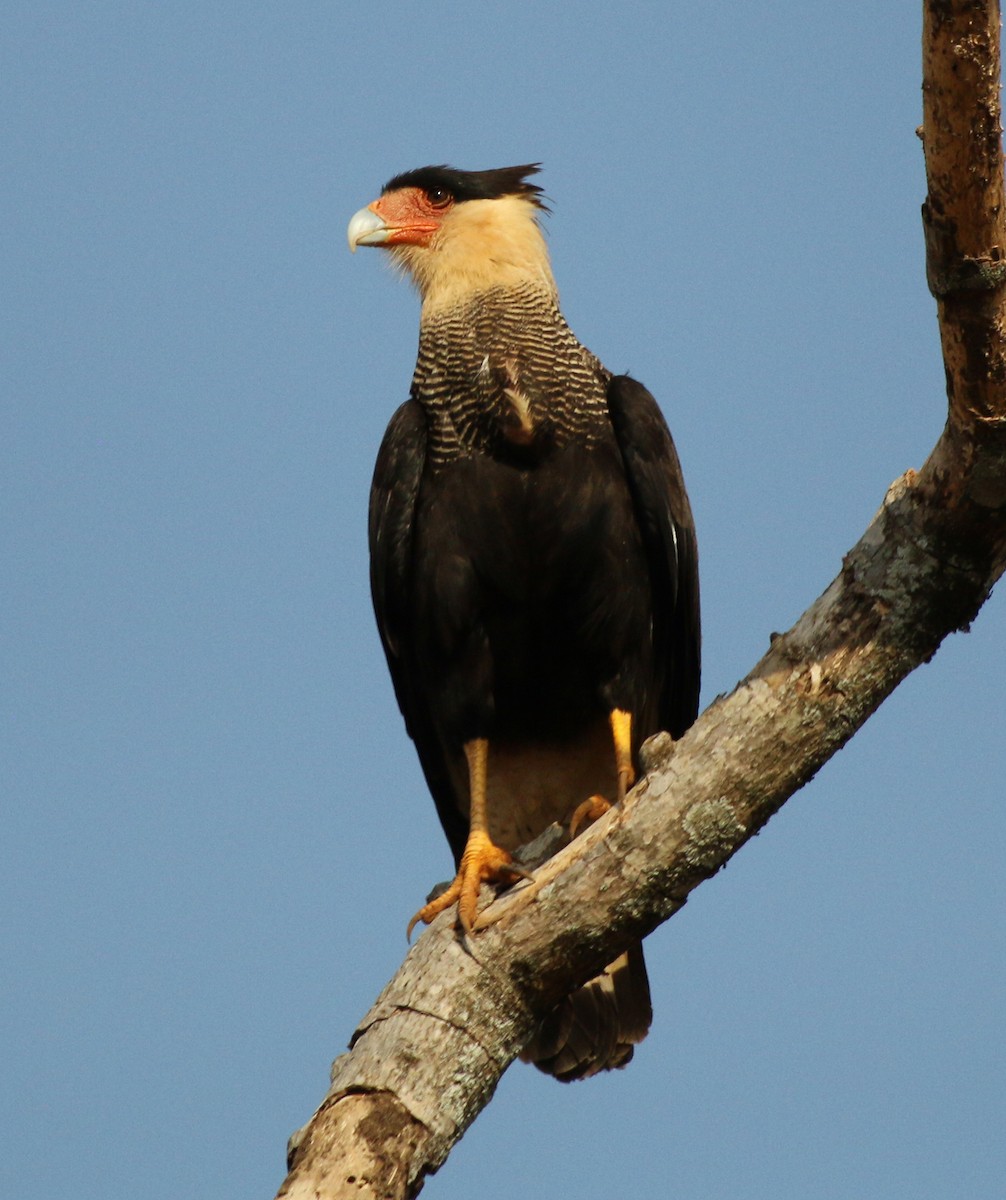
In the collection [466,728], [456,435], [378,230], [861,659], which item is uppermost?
[378,230]

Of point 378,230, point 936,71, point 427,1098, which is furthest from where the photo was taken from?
point 378,230

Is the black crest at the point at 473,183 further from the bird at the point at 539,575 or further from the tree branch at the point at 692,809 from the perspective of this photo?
the tree branch at the point at 692,809

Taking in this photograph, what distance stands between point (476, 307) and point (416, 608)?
1081mm

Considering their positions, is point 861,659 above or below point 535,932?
above

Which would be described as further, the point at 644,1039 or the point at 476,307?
the point at 476,307

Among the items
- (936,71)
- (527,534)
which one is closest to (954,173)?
(936,71)

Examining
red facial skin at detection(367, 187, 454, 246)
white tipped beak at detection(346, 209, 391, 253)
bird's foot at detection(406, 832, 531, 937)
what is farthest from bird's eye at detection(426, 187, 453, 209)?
bird's foot at detection(406, 832, 531, 937)

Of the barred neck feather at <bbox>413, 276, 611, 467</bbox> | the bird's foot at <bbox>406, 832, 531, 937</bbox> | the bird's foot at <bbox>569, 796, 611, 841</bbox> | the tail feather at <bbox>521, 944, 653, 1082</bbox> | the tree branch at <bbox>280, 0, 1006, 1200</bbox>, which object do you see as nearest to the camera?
the tree branch at <bbox>280, 0, 1006, 1200</bbox>

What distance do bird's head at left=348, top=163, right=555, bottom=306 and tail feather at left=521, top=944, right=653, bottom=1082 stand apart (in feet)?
7.56

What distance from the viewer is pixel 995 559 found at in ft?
12.1

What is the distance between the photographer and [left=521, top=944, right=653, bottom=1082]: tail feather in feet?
15.2

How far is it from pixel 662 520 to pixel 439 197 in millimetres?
1619

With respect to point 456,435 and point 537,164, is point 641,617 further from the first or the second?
point 537,164

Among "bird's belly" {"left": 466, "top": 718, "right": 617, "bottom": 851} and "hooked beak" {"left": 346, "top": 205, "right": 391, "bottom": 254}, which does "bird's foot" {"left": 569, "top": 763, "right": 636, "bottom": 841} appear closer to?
"bird's belly" {"left": 466, "top": 718, "right": 617, "bottom": 851}
